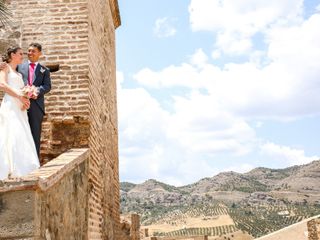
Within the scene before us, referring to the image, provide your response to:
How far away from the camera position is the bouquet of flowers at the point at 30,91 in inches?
241

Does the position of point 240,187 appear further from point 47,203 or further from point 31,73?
point 47,203

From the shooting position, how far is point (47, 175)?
4.59 metres

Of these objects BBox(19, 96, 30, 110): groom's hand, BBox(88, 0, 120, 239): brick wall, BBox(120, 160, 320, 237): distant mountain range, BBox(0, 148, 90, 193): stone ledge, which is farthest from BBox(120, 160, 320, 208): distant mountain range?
BBox(19, 96, 30, 110): groom's hand

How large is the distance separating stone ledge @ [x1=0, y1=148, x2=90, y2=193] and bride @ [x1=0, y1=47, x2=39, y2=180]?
0.44 meters

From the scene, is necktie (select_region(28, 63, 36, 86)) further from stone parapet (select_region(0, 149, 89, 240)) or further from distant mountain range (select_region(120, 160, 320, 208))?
distant mountain range (select_region(120, 160, 320, 208))

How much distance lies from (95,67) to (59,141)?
1787 mm

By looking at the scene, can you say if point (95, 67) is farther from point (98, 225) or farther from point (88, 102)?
point (98, 225)

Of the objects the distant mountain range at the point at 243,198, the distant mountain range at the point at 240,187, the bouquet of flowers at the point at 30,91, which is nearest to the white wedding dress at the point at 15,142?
the bouquet of flowers at the point at 30,91

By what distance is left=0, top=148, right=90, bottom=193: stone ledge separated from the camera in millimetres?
4102

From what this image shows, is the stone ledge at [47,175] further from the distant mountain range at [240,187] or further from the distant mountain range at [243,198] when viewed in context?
the distant mountain range at [240,187]

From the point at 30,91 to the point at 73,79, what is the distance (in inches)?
56.4

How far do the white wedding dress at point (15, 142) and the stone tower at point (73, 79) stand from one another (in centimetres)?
104

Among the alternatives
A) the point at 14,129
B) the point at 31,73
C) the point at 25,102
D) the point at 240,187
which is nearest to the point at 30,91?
the point at 25,102

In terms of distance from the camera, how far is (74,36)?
7.72 m
